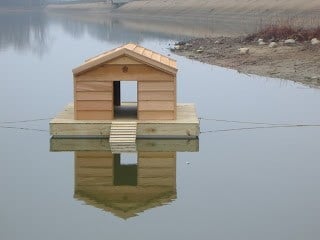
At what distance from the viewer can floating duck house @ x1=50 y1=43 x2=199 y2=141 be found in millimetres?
15172

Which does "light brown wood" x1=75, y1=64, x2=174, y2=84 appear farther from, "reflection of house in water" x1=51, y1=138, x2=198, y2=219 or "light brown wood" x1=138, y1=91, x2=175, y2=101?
"reflection of house in water" x1=51, y1=138, x2=198, y2=219

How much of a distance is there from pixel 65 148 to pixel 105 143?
2.97 feet

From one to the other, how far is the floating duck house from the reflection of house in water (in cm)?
26

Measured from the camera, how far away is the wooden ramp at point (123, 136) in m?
A: 14.7

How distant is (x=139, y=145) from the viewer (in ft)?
48.8

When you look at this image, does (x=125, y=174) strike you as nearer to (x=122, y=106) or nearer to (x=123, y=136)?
(x=123, y=136)

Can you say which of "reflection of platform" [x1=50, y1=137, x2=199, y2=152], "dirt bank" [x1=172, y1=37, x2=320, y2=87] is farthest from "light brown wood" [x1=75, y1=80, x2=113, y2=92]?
"dirt bank" [x1=172, y1=37, x2=320, y2=87]

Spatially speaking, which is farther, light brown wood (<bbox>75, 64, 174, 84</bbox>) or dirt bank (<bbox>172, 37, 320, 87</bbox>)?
dirt bank (<bbox>172, 37, 320, 87</bbox>)

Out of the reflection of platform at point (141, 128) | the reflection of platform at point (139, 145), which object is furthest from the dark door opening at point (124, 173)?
the reflection of platform at point (141, 128)

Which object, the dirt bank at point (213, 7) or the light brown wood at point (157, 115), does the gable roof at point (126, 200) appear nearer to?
the light brown wood at point (157, 115)

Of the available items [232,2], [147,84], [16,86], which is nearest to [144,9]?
[232,2]

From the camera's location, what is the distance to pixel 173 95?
15.6m

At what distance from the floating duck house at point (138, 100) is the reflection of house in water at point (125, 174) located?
0.85ft

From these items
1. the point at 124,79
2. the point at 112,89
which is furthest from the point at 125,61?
the point at 112,89
